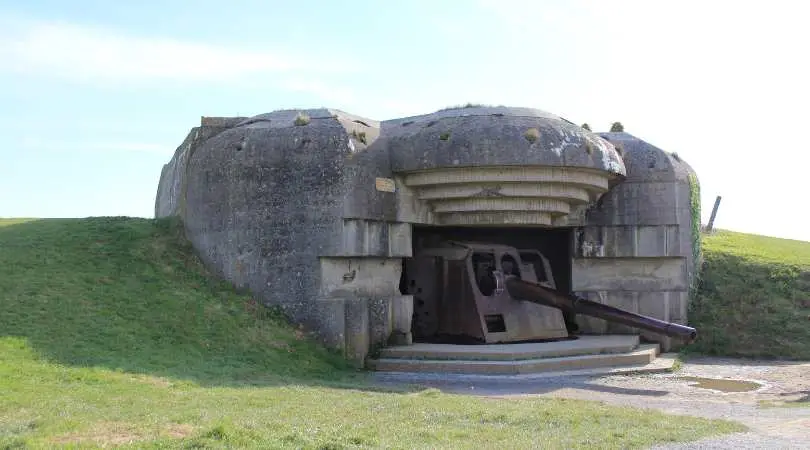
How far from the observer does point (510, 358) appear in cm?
1271

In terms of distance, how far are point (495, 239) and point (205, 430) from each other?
39.4 feet

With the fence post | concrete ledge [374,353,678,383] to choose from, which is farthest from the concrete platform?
the fence post

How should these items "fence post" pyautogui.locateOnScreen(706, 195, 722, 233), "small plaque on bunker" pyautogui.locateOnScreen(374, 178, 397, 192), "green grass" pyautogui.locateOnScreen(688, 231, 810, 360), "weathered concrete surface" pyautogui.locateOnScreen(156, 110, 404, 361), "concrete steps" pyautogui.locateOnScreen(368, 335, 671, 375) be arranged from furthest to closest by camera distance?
"fence post" pyautogui.locateOnScreen(706, 195, 722, 233) → "green grass" pyautogui.locateOnScreen(688, 231, 810, 360) → "small plaque on bunker" pyautogui.locateOnScreen(374, 178, 397, 192) → "weathered concrete surface" pyautogui.locateOnScreen(156, 110, 404, 361) → "concrete steps" pyautogui.locateOnScreen(368, 335, 671, 375)

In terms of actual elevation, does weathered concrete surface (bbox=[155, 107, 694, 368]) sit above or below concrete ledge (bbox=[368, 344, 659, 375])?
above

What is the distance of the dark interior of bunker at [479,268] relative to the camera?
1512 cm

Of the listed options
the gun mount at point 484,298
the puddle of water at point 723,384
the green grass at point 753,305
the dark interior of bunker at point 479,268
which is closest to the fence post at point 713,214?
the green grass at point 753,305

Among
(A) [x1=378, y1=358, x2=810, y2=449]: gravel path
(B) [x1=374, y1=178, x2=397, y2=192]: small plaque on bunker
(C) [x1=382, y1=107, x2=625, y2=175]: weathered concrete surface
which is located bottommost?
(A) [x1=378, y1=358, x2=810, y2=449]: gravel path

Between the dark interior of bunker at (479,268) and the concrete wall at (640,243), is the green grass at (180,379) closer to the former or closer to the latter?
the dark interior of bunker at (479,268)

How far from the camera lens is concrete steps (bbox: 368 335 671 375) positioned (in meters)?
12.4

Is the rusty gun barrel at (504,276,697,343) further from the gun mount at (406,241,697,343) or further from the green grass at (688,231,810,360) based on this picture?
the green grass at (688,231,810,360)

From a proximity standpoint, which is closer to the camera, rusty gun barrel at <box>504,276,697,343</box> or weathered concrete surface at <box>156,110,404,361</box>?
rusty gun barrel at <box>504,276,697,343</box>

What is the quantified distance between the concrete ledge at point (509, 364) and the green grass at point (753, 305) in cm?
318

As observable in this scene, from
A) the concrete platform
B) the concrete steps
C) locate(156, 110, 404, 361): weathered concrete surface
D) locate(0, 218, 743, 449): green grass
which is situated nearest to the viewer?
locate(0, 218, 743, 449): green grass

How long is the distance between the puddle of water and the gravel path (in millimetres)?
114
